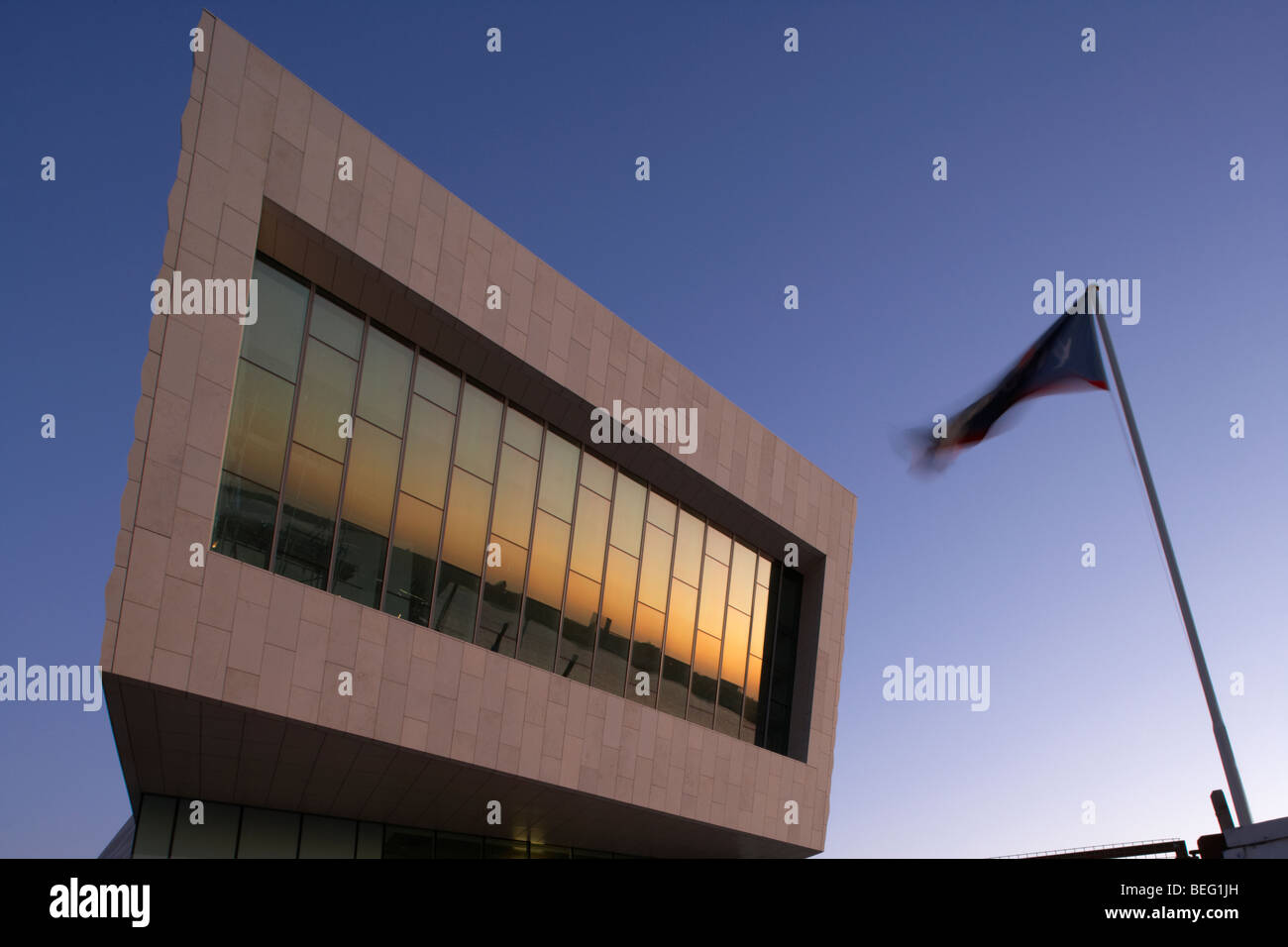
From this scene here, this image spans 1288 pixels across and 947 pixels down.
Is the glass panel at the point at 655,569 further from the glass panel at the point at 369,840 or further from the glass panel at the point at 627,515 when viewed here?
the glass panel at the point at 369,840

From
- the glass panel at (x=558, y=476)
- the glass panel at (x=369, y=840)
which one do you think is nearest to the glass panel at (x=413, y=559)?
the glass panel at (x=558, y=476)

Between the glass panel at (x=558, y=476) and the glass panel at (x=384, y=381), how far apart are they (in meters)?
3.75

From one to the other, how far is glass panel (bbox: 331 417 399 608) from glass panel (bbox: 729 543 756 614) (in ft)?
35.6

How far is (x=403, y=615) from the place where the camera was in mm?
19812

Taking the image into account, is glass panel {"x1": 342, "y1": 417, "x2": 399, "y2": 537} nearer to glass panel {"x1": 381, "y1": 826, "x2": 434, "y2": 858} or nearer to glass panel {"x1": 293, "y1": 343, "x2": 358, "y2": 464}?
glass panel {"x1": 293, "y1": 343, "x2": 358, "y2": 464}

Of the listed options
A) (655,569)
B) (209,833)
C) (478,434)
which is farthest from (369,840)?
(655,569)

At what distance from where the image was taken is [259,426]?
18.0 meters

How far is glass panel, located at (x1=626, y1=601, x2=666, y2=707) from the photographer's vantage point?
80.9 feet

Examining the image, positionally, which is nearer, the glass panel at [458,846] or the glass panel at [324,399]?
the glass panel at [324,399]

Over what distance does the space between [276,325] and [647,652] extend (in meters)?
11.2

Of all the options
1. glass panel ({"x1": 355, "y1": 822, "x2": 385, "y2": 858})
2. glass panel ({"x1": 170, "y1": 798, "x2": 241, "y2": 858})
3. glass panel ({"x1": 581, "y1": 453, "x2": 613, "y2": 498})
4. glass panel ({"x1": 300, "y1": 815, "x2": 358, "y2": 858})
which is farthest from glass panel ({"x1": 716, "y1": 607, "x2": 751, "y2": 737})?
glass panel ({"x1": 170, "y1": 798, "x2": 241, "y2": 858})

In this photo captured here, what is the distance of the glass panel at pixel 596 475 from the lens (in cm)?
2416
